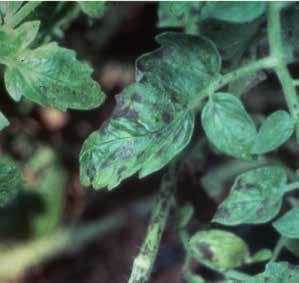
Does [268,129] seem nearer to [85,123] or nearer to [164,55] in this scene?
[164,55]

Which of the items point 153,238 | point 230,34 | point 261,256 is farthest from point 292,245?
point 230,34

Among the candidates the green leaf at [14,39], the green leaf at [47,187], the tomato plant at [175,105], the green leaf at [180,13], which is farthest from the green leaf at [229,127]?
the green leaf at [47,187]

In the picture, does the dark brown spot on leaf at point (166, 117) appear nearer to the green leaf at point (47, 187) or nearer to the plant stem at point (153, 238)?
the plant stem at point (153, 238)

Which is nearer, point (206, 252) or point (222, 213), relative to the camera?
point (222, 213)

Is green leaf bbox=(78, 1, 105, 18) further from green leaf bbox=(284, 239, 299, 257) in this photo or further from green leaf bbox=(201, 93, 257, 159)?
green leaf bbox=(284, 239, 299, 257)

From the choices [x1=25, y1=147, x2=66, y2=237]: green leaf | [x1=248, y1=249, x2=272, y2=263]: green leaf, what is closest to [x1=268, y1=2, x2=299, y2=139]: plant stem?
[x1=248, y1=249, x2=272, y2=263]: green leaf

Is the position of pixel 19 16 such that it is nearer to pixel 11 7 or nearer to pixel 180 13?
pixel 11 7

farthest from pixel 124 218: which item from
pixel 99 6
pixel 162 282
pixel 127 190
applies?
pixel 99 6
